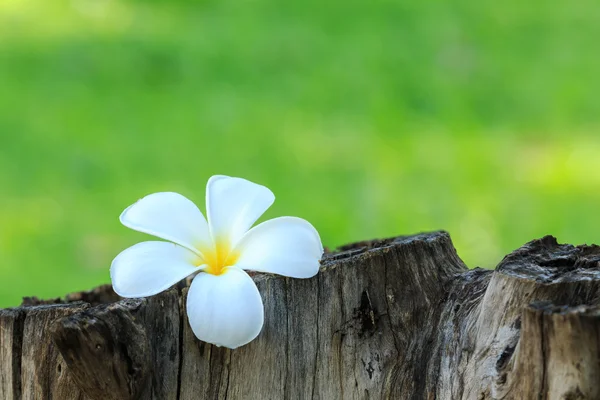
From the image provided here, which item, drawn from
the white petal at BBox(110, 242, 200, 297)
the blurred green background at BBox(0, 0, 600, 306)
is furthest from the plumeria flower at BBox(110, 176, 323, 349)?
the blurred green background at BBox(0, 0, 600, 306)

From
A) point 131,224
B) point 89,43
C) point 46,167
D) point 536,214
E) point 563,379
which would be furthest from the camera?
point 89,43

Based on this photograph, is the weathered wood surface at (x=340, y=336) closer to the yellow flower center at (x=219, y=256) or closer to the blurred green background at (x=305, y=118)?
the yellow flower center at (x=219, y=256)

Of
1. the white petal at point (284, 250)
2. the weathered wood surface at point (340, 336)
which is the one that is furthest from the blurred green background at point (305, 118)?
the white petal at point (284, 250)

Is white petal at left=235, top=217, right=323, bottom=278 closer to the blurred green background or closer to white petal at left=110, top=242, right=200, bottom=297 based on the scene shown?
white petal at left=110, top=242, right=200, bottom=297

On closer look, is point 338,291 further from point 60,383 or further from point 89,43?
point 89,43

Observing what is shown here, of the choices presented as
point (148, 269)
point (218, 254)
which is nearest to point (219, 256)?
point (218, 254)

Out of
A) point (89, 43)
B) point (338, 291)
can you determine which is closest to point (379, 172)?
point (89, 43)

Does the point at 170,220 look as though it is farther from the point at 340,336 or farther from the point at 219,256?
the point at 340,336
